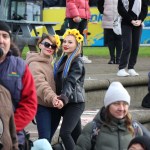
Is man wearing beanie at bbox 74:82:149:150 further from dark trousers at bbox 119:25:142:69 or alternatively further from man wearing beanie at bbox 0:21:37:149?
dark trousers at bbox 119:25:142:69

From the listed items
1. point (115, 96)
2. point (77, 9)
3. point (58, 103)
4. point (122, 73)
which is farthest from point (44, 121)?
point (77, 9)

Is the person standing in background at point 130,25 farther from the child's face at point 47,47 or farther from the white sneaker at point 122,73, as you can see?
the child's face at point 47,47

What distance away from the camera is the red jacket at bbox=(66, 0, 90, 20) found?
12.7 m

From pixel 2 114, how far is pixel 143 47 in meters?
16.0

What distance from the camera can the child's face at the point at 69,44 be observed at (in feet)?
24.2

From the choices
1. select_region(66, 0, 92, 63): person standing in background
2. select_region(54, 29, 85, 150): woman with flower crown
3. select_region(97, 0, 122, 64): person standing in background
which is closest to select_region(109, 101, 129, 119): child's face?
select_region(54, 29, 85, 150): woman with flower crown

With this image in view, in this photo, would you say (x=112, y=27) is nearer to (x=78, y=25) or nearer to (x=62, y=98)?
(x=78, y=25)

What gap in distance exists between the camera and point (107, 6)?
47.5 ft

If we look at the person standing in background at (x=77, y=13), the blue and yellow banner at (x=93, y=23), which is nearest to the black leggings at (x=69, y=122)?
the person standing in background at (x=77, y=13)

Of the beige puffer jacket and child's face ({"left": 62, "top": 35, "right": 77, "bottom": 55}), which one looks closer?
the beige puffer jacket

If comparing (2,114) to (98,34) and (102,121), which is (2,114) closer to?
(102,121)

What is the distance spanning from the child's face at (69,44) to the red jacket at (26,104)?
2288mm

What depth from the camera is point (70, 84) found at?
23.6ft

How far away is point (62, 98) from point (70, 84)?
0.24 m
